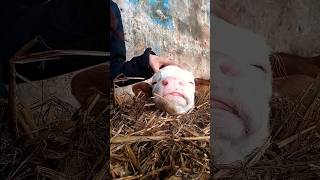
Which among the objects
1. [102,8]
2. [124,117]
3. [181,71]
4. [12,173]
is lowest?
[12,173]

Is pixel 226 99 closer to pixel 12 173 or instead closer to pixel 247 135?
pixel 247 135

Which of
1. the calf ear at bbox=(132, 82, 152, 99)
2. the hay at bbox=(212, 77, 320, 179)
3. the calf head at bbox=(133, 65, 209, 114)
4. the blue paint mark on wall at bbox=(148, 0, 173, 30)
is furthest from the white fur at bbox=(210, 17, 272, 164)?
the calf ear at bbox=(132, 82, 152, 99)

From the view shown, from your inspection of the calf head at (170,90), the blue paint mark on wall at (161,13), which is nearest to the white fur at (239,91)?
the calf head at (170,90)

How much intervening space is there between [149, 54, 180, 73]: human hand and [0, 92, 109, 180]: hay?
0.37 meters

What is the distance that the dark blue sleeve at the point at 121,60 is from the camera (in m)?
4.02

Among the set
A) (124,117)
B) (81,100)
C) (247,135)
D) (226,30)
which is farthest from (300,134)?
(81,100)

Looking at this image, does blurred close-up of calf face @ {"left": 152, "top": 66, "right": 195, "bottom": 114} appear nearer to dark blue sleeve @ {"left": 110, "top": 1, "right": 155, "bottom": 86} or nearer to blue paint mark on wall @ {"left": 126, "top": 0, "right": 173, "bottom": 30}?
dark blue sleeve @ {"left": 110, "top": 1, "right": 155, "bottom": 86}

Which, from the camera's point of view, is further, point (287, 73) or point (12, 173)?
point (287, 73)

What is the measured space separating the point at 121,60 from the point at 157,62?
21 centimetres

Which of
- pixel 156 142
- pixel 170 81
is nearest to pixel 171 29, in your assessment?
pixel 170 81

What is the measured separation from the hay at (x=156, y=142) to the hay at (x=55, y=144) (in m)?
0.09

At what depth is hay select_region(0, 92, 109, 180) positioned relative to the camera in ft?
12.9

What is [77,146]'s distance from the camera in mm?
3977

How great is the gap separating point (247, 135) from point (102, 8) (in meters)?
1.12
